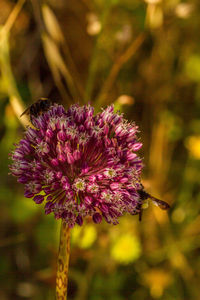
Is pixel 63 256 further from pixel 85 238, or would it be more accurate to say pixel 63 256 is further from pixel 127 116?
pixel 127 116

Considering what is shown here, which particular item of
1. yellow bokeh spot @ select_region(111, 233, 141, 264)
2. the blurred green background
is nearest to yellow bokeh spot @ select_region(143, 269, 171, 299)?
the blurred green background

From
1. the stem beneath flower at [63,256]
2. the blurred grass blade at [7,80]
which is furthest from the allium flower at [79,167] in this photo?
the blurred grass blade at [7,80]

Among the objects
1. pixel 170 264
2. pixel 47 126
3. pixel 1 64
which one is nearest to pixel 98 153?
pixel 47 126

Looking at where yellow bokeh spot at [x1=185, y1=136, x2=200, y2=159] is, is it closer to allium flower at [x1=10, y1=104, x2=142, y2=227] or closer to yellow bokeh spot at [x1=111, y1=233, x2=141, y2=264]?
yellow bokeh spot at [x1=111, y1=233, x2=141, y2=264]

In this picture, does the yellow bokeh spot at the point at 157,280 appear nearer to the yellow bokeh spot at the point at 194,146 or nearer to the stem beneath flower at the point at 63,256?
the yellow bokeh spot at the point at 194,146

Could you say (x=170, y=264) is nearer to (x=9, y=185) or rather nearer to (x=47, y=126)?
(x=9, y=185)

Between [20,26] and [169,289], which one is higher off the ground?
[20,26]

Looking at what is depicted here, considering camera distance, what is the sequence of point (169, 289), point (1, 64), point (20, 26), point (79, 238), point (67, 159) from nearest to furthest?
1. point (67, 159)
2. point (79, 238)
3. point (1, 64)
4. point (169, 289)
5. point (20, 26)
